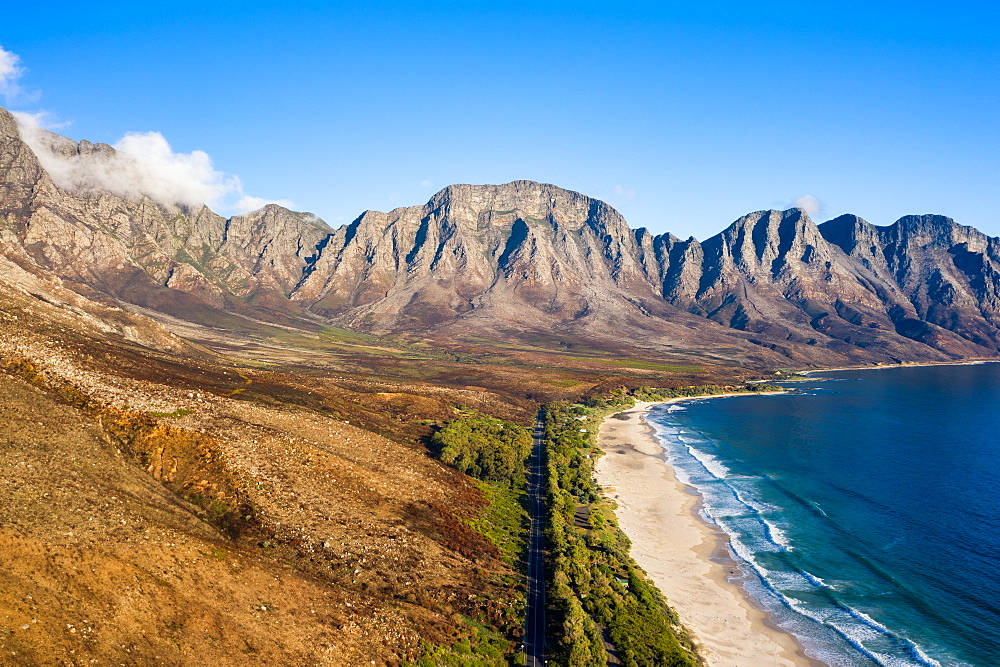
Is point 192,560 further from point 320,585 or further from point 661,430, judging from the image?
point 661,430

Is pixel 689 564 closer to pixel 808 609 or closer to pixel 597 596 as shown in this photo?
pixel 808 609

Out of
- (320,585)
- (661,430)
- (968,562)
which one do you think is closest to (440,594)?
(320,585)

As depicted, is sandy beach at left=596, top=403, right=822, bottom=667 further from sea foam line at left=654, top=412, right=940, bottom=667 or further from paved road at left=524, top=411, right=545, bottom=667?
paved road at left=524, top=411, right=545, bottom=667

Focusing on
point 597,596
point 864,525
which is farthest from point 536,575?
point 864,525

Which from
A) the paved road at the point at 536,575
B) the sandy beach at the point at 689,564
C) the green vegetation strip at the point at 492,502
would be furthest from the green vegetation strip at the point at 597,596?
the green vegetation strip at the point at 492,502

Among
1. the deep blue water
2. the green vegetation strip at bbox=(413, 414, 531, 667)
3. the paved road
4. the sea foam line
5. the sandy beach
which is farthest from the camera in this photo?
the deep blue water

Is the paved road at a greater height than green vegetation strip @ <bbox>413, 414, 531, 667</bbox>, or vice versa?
green vegetation strip @ <bbox>413, 414, 531, 667</bbox>

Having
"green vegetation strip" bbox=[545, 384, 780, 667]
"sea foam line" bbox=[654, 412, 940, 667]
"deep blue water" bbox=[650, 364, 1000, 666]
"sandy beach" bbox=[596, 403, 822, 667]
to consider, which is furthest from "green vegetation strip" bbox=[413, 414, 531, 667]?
"sea foam line" bbox=[654, 412, 940, 667]
